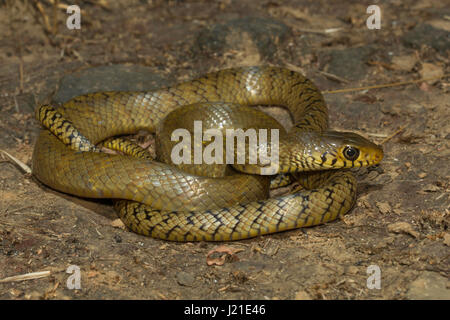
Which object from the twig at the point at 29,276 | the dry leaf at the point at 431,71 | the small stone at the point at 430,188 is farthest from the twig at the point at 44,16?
the small stone at the point at 430,188

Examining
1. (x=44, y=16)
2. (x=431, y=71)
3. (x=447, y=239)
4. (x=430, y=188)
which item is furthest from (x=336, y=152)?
(x=44, y=16)

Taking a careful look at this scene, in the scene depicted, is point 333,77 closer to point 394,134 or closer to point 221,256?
point 394,134

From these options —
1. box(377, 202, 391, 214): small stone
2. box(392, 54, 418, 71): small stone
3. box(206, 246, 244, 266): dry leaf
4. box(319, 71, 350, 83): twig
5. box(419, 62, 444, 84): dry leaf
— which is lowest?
box(206, 246, 244, 266): dry leaf

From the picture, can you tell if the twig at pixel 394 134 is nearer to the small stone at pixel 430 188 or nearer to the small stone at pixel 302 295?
the small stone at pixel 430 188

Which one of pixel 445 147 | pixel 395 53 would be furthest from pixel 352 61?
pixel 445 147

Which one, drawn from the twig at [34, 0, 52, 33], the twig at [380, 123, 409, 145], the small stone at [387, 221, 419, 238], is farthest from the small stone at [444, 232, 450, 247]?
the twig at [34, 0, 52, 33]

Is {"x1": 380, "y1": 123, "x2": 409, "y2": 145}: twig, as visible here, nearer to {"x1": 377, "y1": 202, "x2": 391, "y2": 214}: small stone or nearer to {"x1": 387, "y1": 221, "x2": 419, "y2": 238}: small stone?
{"x1": 377, "y1": 202, "x2": 391, "y2": 214}: small stone

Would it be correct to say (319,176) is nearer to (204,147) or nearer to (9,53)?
(204,147)
